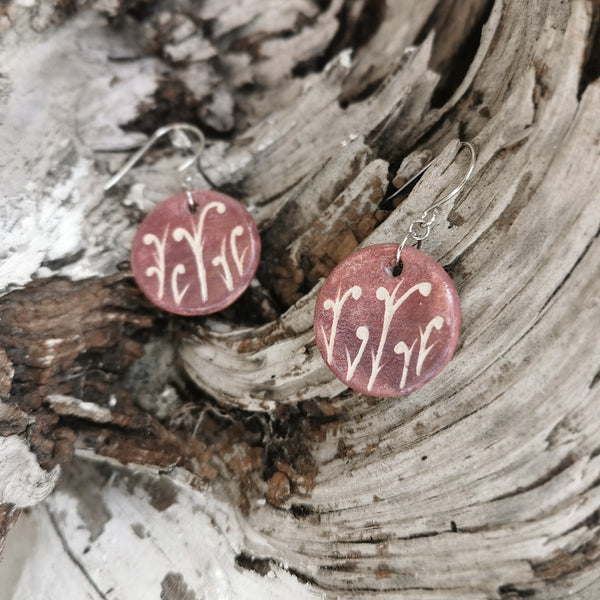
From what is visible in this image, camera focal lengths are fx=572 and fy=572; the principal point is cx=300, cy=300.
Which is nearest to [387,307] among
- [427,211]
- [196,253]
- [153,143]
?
[427,211]

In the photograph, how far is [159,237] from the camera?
188 centimetres

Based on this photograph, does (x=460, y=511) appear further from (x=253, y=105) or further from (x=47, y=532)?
(x=253, y=105)

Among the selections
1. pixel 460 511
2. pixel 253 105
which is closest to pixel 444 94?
pixel 253 105

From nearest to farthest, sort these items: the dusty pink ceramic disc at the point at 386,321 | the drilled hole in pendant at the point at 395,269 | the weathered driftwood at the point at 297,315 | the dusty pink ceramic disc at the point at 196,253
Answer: the weathered driftwood at the point at 297,315 → the dusty pink ceramic disc at the point at 386,321 → the drilled hole in pendant at the point at 395,269 → the dusty pink ceramic disc at the point at 196,253

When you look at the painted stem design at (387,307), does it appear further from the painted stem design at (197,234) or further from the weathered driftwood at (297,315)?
the painted stem design at (197,234)

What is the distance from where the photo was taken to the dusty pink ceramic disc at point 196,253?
1.83m

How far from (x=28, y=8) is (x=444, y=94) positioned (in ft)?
4.05

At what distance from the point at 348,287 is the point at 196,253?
578mm

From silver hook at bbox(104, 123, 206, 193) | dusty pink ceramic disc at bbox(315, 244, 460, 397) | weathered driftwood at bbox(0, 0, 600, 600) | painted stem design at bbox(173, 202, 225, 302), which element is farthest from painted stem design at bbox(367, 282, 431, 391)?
silver hook at bbox(104, 123, 206, 193)

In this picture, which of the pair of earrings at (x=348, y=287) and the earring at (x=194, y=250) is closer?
the pair of earrings at (x=348, y=287)

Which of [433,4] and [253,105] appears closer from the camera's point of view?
[433,4]

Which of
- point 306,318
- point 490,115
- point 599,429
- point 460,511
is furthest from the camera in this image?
point 306,318

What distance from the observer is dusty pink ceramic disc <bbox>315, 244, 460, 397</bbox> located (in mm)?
1481

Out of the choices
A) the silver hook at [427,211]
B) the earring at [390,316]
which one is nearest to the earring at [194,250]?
the earring at [390,316]
